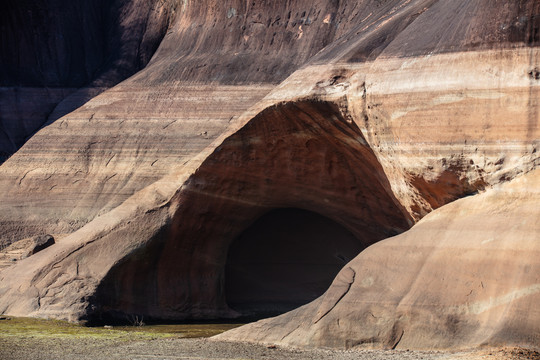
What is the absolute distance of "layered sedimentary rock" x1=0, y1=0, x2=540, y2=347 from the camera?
848 centimetres

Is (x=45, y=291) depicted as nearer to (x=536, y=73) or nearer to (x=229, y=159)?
(x=229, y=159)

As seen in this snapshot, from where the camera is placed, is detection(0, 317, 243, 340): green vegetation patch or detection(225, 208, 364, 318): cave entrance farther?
detection(225, 208, 364, 318): cave entrance

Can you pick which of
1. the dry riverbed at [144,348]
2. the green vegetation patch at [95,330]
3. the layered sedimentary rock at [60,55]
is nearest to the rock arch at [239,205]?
the green vegetation patch at [95,330]

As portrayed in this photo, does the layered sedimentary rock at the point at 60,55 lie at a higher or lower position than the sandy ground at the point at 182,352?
higher

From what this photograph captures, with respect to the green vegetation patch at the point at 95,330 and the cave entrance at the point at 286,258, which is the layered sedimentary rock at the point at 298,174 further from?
the green vegetation patch at the point at 95,330

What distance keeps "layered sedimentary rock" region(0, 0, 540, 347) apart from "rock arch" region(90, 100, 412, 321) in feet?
0.09

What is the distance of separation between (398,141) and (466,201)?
1068 millimetres

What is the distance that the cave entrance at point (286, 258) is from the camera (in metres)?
13.9

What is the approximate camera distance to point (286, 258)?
14.2 metres

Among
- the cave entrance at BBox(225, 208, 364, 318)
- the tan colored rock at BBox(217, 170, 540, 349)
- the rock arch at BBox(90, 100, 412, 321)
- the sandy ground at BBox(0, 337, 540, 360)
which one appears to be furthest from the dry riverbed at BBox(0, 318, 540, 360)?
the cave entrance at BBox(225, 208, 364, 318)

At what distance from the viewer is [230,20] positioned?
16281mm

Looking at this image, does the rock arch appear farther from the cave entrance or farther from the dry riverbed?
the dry riverbed

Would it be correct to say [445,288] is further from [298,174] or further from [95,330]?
[95,330]

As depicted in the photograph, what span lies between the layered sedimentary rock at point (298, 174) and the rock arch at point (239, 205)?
3cm
